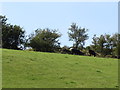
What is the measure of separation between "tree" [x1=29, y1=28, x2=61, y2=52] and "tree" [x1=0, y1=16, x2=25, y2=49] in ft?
11.2

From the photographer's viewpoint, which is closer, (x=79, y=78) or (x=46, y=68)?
(x=79, y=78)

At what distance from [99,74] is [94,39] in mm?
57653

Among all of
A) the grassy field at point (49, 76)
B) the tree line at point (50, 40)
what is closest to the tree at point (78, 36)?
the tree line at point (50, 40)

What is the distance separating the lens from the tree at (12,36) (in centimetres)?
6444

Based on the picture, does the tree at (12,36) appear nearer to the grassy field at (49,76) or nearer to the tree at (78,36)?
the tree at (78,36)

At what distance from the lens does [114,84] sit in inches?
613

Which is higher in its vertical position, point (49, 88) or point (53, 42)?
point (53, 42)

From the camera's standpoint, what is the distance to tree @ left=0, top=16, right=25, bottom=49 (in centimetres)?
6444

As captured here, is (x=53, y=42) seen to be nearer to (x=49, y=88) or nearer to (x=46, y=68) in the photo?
(x=46, y=68)

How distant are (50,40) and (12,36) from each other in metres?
12.8

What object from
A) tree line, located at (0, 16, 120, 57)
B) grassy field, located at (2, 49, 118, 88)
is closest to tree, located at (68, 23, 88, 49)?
tree line, located at (0, 16, 120, 57)

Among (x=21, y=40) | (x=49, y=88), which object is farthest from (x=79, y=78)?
(x=21, y=40)

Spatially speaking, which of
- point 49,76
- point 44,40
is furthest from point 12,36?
point 49,76

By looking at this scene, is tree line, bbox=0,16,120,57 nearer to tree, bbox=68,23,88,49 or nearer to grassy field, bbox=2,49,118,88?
tree, bbox=68,23,88,49
